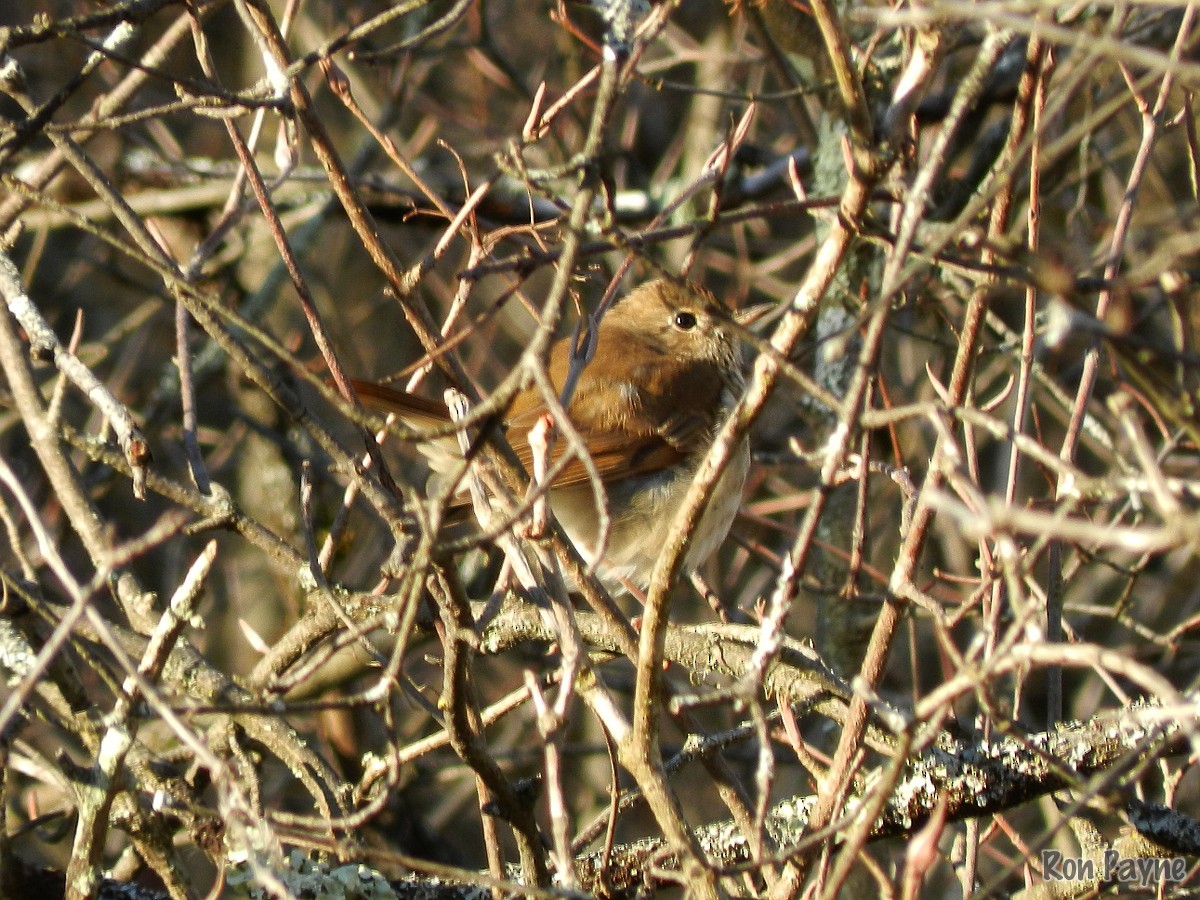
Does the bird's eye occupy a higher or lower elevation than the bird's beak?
lower

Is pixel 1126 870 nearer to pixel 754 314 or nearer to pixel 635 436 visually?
pixel 754 314

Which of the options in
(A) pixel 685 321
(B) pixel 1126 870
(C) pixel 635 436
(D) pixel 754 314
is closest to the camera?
(B) pixel 1126 870

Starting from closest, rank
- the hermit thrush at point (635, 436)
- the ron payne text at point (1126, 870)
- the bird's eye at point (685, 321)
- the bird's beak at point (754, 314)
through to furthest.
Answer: the ron payne text at point (1126, 870)
the bird's beak at point (754, 314)
the hermit thrush at point (635, 436)
the bird's eye at point (685, 321)

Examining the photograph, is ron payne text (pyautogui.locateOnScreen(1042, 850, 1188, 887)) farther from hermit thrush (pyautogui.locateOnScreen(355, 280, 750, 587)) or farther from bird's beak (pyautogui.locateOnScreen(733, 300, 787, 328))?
bird's beak (pyautogui.locateOnScreen(733, 300, 787, 328))

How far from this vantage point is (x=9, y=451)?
5.57m

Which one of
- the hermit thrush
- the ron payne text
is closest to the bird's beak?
the hermit thrush

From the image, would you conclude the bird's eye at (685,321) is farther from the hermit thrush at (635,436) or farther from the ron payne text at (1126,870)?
the ron payne text at (1126,870)

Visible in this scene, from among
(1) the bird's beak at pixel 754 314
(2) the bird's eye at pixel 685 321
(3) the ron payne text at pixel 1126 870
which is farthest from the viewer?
(2) the bird's eye at pixel 685 321

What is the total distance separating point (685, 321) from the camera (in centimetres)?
487

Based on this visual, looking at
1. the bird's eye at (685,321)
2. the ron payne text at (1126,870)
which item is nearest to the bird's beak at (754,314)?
the bird's eye at (685,321)

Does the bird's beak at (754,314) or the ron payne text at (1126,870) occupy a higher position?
the bird's beak at (754,314)

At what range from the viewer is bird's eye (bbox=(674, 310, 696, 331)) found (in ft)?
16.0

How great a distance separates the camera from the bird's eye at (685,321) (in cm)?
486

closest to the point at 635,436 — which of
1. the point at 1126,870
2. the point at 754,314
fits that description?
the point at 754,314
